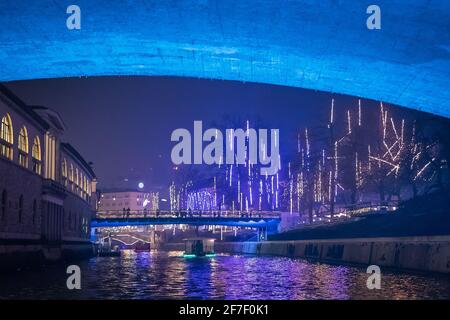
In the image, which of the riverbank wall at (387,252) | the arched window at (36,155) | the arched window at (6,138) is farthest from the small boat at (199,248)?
the arched window at (6,138)

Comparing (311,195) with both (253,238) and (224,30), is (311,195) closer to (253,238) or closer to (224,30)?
(253,238)

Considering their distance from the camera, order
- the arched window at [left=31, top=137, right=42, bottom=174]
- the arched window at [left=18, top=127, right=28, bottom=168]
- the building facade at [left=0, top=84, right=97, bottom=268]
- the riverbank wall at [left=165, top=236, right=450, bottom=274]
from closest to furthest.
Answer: the riverbank wall at [left=165, top=236, right=450, bottom=274], the building facade at [left=0, top=84, right=97, bottom=268], the arched window at [left=18, top=127, right=28, bottom=168], the arched window at [left=31, top=137, right=42, bottom=174]

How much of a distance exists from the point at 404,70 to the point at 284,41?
221 inches

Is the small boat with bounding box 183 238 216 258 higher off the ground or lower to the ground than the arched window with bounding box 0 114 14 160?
lower

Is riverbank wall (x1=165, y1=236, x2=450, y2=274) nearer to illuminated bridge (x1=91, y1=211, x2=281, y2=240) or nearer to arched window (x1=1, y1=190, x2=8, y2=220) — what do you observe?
illuminated bridge (x1=91, y1=211, x2=281, y2=240)

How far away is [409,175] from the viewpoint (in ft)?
199

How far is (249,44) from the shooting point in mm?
25750

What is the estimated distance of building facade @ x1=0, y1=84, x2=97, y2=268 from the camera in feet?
132

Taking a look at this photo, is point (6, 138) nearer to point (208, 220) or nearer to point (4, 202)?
point (4, 202)

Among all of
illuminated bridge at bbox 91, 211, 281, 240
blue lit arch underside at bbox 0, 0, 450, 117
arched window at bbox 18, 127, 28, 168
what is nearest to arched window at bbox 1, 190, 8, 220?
arched window at bbox 18, 127, 28, 168

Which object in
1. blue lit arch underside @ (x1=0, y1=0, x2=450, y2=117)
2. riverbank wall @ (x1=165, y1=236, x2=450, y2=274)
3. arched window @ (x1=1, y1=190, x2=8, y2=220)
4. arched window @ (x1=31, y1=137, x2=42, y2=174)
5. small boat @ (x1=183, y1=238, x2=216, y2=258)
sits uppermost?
blue lit arch underside @ (x1=0, y1=0, x2=450, y2=117)

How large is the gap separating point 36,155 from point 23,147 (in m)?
5.25

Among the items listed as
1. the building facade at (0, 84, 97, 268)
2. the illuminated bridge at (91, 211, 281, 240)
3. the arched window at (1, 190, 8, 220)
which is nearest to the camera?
the arched window at (1, 190, 8, 220)

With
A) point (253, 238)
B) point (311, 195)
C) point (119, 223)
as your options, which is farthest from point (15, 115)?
point (253, 238)
